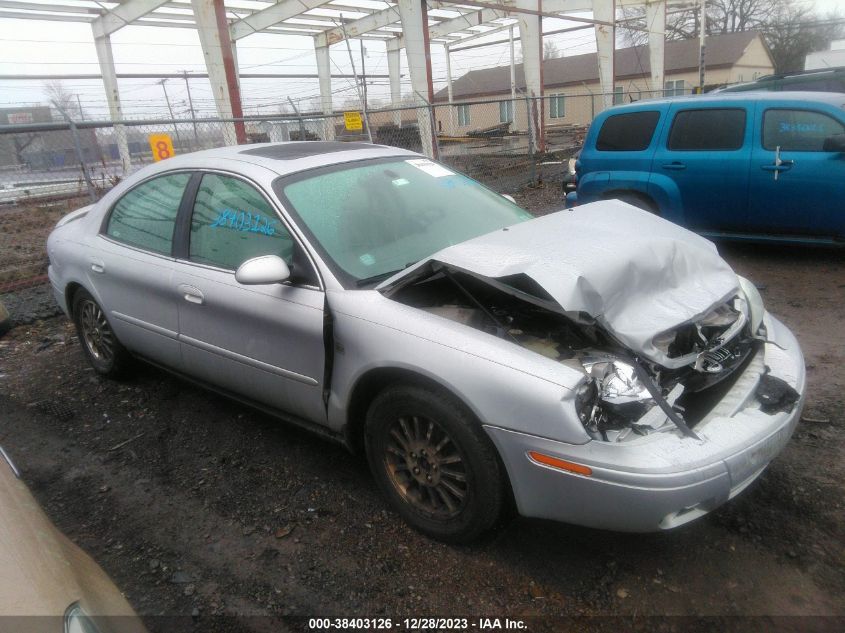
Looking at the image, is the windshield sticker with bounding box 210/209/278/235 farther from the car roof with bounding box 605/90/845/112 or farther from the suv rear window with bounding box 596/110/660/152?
the car roof with bounding box 605/90/845/112

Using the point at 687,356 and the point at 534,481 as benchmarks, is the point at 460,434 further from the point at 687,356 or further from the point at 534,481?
the point at 687,356

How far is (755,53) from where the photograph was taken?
42.4 m

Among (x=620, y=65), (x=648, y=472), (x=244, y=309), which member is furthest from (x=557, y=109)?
(x=648, y=472)

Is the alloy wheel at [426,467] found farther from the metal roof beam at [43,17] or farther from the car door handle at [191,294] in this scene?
the metal roof beam at [43,17]

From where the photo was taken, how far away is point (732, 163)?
6270 millimetres

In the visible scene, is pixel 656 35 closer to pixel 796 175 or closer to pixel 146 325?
pixel 796 175

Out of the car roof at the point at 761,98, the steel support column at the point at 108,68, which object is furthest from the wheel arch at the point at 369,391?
the steel support column at the point at 108,68

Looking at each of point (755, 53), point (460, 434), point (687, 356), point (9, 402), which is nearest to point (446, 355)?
point (460, 434)

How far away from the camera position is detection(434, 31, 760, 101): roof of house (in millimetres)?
39812

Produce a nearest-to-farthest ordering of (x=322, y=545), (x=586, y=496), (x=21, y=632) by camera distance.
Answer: (x=21, y=632)
(x=586, y=496)
(x=322, y=545)

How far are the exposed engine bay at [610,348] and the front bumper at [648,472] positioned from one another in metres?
0.08

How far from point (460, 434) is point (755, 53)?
162 ft

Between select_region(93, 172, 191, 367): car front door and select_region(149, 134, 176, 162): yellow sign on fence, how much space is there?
203 inches

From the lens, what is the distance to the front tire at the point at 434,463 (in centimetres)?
242
